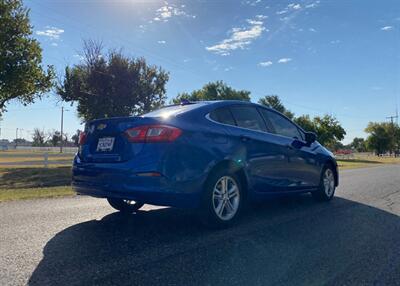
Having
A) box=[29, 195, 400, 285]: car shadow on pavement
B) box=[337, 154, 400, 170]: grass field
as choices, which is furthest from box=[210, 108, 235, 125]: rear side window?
box=[337, 154, 400, 170]: grass field

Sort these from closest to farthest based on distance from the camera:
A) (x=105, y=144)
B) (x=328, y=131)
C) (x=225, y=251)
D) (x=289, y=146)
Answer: (x=225, y=251), (x=105, y=144), (x=289, y=146), (x=328, y=131)

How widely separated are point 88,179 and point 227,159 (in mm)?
1724

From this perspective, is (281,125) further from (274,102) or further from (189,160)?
(274,102)

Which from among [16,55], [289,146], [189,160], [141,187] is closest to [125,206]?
[141,187]

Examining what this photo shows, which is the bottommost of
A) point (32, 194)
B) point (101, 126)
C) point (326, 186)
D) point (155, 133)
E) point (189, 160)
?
point (32, 194)

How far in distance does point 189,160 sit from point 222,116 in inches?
39.0

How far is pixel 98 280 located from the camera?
2.70 metres

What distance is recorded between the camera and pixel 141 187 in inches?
148

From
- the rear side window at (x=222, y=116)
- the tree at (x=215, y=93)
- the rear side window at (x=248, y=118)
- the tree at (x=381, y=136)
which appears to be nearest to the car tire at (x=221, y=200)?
the rear side window at (x=222, y=116)

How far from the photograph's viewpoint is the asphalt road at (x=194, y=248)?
2.82 m

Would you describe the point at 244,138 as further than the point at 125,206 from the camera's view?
No

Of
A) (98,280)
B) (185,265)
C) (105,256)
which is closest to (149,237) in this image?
(105,256)

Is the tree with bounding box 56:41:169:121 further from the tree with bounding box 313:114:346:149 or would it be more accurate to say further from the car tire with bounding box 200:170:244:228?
the tree with bounding box 313:114:346:149

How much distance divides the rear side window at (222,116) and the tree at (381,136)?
308 feet
